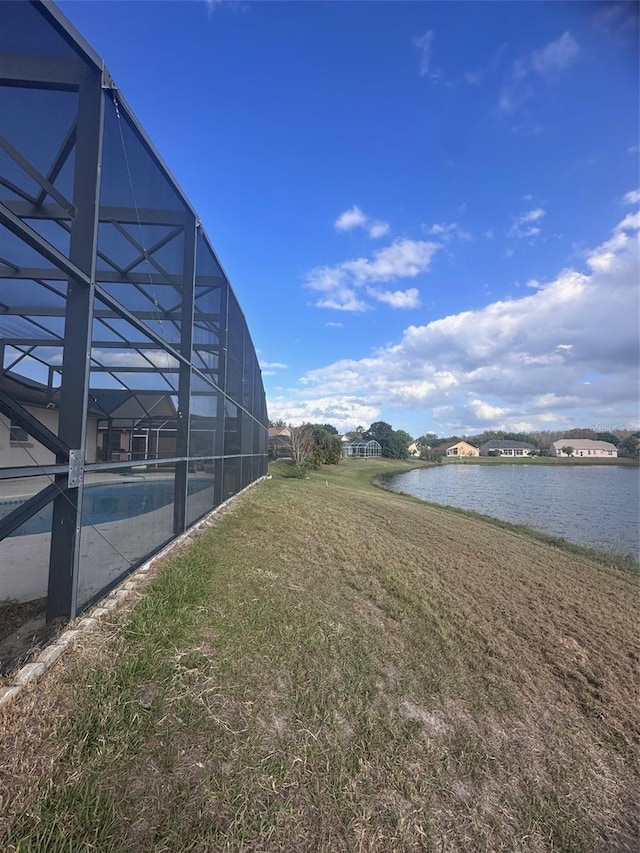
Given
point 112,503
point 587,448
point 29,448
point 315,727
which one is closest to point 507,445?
point 587,448

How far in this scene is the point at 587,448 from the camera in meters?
82.2

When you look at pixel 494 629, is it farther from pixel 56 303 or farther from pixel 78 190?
pixel 78 190

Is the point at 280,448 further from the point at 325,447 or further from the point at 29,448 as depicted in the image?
the point at 29,448

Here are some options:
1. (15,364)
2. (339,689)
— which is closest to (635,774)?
(339,689)

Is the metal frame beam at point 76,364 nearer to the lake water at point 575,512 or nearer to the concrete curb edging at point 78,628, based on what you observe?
the concrete curb edging at point 78,628

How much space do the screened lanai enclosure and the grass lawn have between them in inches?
24.3

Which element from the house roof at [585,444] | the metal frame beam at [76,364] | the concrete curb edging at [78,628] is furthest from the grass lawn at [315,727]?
the house roof at [585,444]

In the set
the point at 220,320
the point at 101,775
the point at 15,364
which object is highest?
the point at 220,320

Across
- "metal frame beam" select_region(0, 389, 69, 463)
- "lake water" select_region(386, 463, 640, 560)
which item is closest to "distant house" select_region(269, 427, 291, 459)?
"lake water" select_region(386, 463, 640, 560)

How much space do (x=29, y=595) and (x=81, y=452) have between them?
1.37m

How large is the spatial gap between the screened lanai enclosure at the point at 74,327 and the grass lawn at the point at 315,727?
0.62 metres

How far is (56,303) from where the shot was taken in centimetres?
268

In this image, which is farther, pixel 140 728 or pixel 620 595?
pixel 620 595

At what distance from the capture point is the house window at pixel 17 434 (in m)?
2.07
